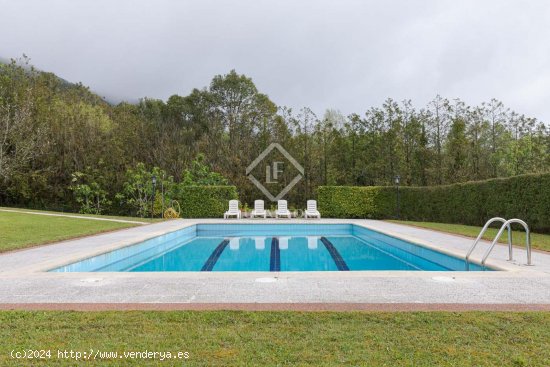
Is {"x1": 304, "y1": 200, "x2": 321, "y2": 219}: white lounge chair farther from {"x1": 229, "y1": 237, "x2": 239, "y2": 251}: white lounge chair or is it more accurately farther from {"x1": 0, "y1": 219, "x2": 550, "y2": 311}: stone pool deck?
{"x1": 0, "y1": 219, "x2": 550, "y2": 311}: stone pool deck

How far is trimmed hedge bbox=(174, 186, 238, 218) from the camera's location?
19.3m

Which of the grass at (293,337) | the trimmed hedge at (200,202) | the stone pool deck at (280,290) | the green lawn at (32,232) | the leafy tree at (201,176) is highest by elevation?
the leafy tree at (201,176)

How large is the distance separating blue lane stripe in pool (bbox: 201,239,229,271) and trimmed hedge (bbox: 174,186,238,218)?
753 centimetres

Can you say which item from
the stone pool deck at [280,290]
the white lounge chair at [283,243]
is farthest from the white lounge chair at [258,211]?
the stone pool deck at [280,290]

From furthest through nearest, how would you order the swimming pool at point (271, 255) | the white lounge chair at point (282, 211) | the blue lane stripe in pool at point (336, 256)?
the white lounge chair at point (282, 211) → the blue lane stripe in pool at point (336, 256) → the swimming pool at point (271, 255)

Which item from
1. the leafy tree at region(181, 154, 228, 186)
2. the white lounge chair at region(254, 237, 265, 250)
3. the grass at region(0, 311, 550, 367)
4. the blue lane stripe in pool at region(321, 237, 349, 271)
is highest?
the leafy tree at region(181, 154, 228, 186)

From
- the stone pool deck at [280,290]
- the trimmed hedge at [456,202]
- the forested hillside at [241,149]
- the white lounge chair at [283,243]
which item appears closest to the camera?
the stone pool deck at [280,290]

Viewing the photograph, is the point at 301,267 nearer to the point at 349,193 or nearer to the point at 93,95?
the point at 349,193

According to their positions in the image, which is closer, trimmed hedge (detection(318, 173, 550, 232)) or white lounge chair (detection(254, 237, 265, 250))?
white lounge chair (detection(254, 237, 265, 250))

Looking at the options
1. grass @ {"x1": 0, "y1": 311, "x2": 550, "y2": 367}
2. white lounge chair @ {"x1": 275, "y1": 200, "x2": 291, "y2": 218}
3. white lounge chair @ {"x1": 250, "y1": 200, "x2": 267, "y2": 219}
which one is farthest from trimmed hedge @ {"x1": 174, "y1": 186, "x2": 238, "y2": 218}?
grass @ {"x1": 0, "y1": 311, "x2": 550, "y2": 367}

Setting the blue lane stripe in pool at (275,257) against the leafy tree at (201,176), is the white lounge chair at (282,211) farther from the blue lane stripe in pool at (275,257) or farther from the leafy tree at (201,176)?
the blue lane stripe in pool at (275,257)

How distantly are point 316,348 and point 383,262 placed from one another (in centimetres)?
631

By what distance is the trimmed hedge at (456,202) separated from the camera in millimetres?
11516

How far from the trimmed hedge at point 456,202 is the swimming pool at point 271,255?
441 centimetres
